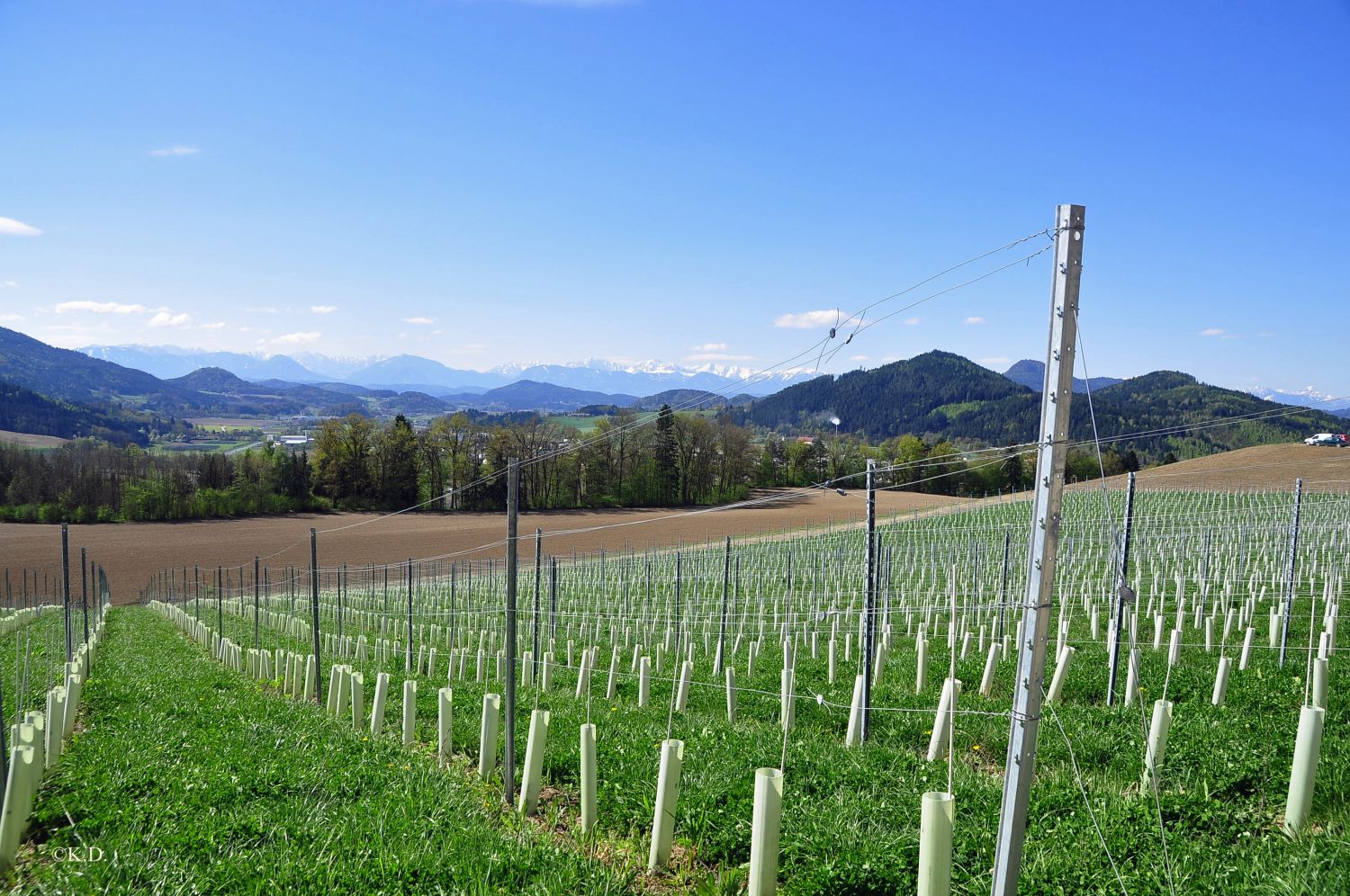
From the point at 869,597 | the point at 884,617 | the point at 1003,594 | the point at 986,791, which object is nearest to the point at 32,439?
the point at 884,617

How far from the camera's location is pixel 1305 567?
17781 millimetres

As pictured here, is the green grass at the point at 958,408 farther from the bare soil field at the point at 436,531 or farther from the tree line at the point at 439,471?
the bare soil field at the point at 436,531

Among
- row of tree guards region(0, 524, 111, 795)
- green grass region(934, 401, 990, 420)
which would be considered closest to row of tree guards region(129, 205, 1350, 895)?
row of tree guards region(0, 524, 111, 795)

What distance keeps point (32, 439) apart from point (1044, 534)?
146633mm

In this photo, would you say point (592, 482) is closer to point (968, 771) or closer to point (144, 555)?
point (144, 555)

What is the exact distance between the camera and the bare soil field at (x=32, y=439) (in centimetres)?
10588

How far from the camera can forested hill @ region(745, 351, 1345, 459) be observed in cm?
7806

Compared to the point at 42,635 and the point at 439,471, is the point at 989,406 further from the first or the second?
the point at 42,635

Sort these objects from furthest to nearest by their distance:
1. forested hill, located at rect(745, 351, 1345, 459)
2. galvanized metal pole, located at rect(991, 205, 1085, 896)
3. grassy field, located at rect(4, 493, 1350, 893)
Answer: forested hill, located at rect(745, 351, 1345, 459), grassy field, located at rect(4, 493, 1350, 893), galvanized metal pole, located at rect(991, 205, 1085, 896)

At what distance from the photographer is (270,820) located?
193 inches

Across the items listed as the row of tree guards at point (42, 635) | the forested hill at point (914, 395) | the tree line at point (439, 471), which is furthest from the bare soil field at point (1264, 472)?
the forested hill at point (914, 395)

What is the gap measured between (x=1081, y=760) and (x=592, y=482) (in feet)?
197

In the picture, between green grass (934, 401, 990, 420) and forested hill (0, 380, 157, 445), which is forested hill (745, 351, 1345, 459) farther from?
forested hill (0, 380, 157, 445)

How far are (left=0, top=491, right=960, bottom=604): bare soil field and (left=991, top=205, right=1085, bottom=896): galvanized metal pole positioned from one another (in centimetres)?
3496
